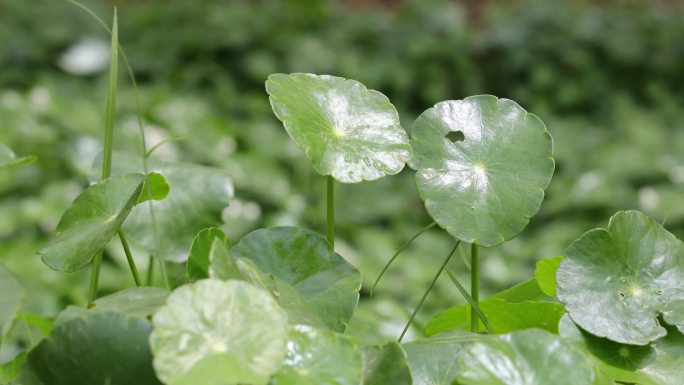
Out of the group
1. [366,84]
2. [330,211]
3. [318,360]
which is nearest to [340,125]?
[330,211]

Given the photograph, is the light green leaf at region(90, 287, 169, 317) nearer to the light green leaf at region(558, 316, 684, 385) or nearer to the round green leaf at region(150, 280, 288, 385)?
the round green leaf at region(150, 280, 288, 385)

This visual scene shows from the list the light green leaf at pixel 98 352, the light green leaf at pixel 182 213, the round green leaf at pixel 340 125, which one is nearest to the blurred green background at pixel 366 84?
the light green leaf at pixel 182 213

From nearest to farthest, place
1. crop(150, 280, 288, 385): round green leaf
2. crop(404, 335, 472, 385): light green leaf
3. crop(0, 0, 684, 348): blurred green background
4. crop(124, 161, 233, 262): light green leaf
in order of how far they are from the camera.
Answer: crop(150, 280, 288, 385): round green leaf → crop(404, 335, 472, 385): light green leaf → crop(124, 161, 233, 262): light green leaf → crop(0, 0, 684, 348): blurred green background

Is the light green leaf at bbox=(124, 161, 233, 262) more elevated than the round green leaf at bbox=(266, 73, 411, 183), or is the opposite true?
the round green leaf at bbox=(266, 73, 411, 183)

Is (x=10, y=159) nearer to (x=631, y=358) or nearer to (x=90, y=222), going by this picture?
(x=90, y=222)

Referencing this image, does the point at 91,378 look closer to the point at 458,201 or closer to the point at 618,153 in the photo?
the point at 458,201

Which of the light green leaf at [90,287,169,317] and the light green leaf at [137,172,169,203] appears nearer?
the light green leaf at [90,287,169,317]

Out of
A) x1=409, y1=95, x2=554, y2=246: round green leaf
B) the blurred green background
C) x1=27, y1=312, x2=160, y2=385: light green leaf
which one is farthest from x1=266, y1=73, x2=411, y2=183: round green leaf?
the blurred green background

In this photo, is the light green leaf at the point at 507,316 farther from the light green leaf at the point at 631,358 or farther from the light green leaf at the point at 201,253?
the light green leaf at the point at 201,253
